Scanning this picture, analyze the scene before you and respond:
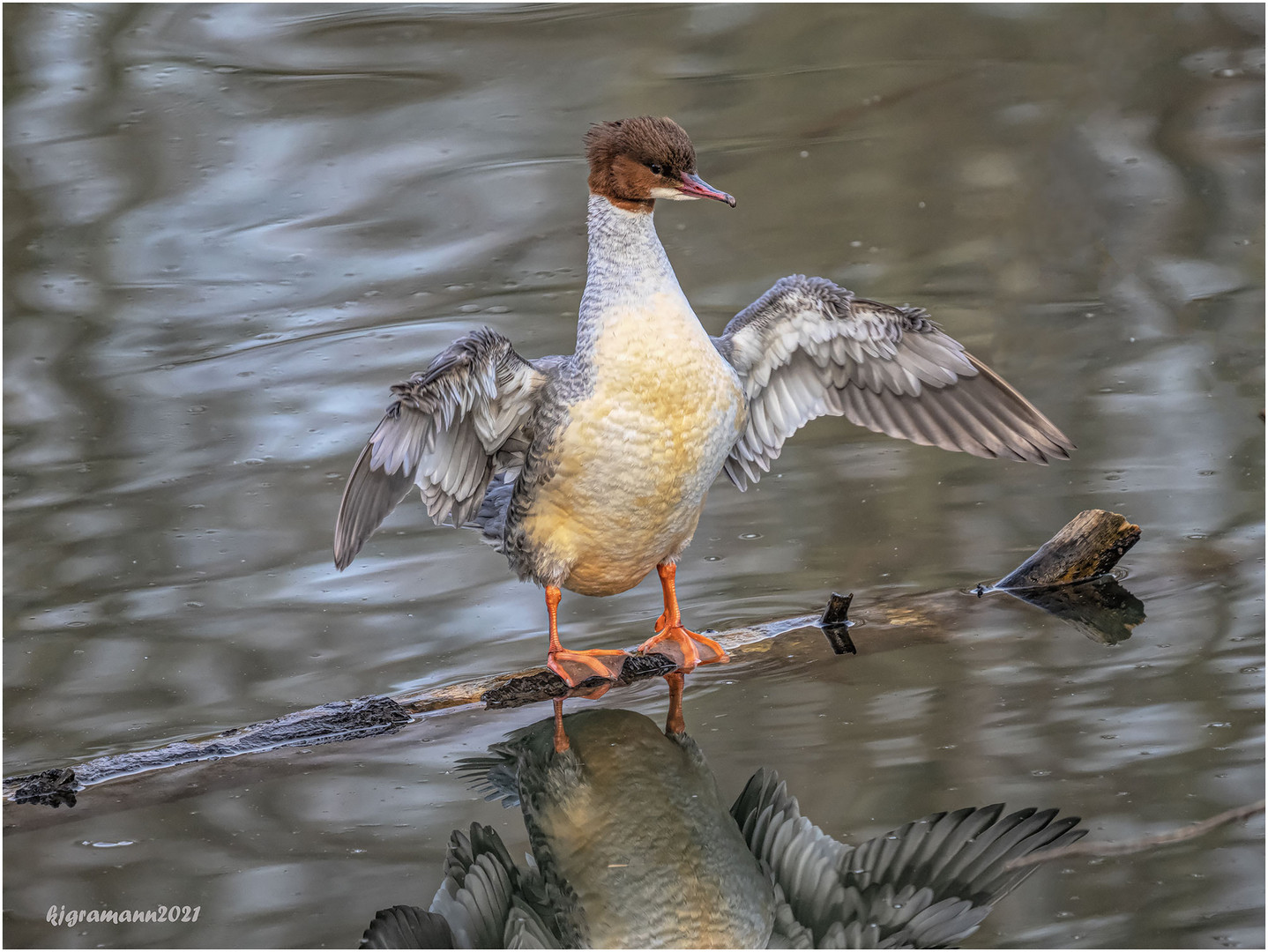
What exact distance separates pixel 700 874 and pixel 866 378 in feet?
6.48

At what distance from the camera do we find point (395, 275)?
30.6ft

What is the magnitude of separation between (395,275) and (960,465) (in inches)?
163

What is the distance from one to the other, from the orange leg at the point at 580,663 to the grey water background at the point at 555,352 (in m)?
0.11

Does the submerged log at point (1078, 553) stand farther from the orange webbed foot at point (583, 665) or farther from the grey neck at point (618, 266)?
the grey neck at point (618, 266)

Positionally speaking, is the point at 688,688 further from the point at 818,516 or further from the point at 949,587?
the point at 818,516

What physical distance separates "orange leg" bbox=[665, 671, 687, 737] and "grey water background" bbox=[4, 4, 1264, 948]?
0.04 m

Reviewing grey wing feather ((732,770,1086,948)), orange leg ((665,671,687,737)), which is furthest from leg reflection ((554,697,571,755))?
grey wing feather ((732,770,1086,948))

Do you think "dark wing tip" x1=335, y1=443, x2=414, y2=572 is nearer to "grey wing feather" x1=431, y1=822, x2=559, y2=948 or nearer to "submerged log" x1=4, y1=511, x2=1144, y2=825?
"submerged log" x1=4, y1=511, x2=1144, y2=825

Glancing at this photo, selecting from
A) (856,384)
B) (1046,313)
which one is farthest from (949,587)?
(1046,313)

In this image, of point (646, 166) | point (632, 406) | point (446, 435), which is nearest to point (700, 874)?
point (632, 406)

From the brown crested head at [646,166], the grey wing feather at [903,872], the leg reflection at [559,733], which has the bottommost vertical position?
the grey wing feather at [903,872]

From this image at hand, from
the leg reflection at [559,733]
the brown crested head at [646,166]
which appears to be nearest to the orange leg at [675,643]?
the leg reflection at [559,733]

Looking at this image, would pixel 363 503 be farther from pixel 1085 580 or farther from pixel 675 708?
pixel 1085 580

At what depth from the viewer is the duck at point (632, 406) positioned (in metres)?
4.62
